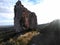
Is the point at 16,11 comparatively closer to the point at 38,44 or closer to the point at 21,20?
the point at 21,20

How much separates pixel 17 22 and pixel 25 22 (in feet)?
10.8

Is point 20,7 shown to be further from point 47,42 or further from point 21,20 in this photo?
point 47,42

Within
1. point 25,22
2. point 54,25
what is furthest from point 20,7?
point 54,25

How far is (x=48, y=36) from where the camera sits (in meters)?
20.4

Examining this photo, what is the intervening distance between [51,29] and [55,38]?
67.1 inches

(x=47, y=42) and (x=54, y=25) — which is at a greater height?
(x=54, y=25)

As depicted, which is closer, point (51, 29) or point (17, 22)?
point (51, 29)

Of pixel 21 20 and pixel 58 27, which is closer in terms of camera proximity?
pixel 58 27

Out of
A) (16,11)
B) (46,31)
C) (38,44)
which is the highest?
(16,11)

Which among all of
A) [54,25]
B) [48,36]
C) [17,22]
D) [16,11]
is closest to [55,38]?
[48,36]

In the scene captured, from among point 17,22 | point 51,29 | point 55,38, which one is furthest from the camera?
point 17,22

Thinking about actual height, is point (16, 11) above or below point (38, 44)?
above

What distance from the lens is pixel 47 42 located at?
2028cm

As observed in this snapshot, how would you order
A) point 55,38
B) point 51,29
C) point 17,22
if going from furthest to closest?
point 17,22
point 51,29
point 55,38
